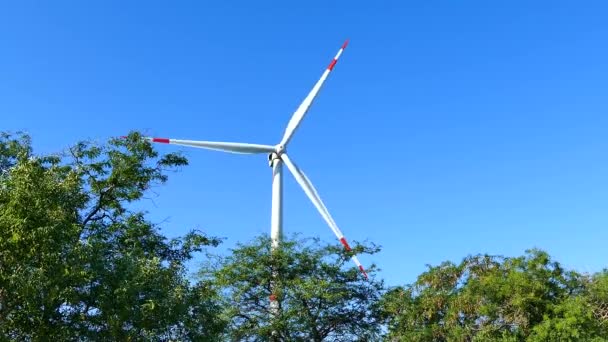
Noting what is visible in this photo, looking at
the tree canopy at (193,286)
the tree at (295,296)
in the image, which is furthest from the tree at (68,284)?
the tree at (295,296)

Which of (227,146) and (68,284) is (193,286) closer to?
(68,284)

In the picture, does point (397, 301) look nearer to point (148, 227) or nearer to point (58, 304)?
point (148, 227)

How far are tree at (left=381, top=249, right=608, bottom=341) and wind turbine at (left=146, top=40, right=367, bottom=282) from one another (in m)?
5.93

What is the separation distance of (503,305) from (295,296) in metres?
10.6

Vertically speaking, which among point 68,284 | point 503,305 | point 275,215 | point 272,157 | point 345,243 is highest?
point 272,157

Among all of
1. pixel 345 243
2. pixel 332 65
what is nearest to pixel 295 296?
pixel 345 243

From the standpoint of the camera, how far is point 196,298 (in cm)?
1919

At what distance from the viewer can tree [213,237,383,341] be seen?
3547 cm

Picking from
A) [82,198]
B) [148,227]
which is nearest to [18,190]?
[82,198]

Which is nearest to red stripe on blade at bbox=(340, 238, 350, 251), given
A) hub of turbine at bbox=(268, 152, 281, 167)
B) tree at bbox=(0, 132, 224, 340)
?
hub of turbine at bbox=(268, 152, 281, 167)

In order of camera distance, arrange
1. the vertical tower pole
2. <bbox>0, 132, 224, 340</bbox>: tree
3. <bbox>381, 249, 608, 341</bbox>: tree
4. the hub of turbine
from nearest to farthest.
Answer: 1. <bbox>0, 132, 224, 340</bbox>: tree
2. <bbox>381, 249, 608, 341</bbox>: tree
3. the vertical tower pole
4. the hub of turbine

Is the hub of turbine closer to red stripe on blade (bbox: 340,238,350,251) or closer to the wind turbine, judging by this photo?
the wind turbine

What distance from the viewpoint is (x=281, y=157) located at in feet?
153

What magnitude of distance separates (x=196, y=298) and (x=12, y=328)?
5.32 meters
